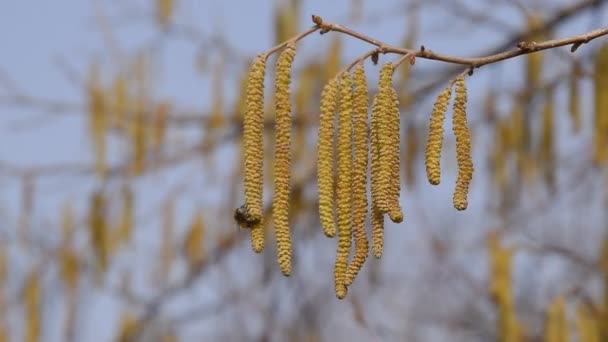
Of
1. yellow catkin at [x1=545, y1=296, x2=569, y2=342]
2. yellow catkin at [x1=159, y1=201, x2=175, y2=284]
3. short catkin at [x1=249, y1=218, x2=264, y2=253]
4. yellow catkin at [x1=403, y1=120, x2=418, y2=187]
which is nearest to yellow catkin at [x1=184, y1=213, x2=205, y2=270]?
yellow catkin at [x1=159, y1=201, x2=175, y2=284]

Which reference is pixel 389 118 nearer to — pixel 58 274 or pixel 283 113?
pixel 283 113

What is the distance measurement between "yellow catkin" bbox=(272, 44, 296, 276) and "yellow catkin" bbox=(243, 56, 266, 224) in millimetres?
18

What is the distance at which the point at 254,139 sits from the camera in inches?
51.9

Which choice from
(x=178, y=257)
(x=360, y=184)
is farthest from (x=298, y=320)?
A: (x=360, y=184)

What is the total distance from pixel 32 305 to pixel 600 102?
1924mm

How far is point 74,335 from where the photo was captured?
380 cm

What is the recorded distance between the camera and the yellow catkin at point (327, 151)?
1.31 m

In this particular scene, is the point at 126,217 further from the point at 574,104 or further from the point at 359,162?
the point at 359,162

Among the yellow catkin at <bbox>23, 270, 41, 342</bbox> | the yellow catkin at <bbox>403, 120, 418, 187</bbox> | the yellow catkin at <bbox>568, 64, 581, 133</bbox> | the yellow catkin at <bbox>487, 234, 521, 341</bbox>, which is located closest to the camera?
the yellow catkin at <bbox>568, 64, 581, 133</bbox>

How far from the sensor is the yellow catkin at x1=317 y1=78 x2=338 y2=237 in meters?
1.31

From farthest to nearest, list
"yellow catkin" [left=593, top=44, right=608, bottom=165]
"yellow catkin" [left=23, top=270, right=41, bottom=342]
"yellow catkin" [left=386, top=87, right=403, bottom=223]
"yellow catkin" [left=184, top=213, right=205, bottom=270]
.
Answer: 1. "yellow catkin" [left=184, top=213, right=205, bottom=270]
2. "yellow catkin" [left=23, top=270, right=41, bottom=342]
3. "yellow catkin" [left=593, top=44, right=608, bottom=165]
4. "yellow catkin" [left=386, top=87, right=403, bottom=223]

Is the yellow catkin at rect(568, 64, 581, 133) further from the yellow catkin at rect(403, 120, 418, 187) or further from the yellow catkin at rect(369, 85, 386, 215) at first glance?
the yellow catkin at rect(369, 85, 386, 215)

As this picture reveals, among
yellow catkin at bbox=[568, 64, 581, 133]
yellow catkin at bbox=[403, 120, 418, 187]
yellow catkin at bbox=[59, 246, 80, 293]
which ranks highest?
yellow catkin at bbox=[568, 64, 581, 133]

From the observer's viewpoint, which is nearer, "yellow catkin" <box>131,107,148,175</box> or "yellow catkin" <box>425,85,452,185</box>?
"yellow catkin" <box>425,85,452,185</box>
